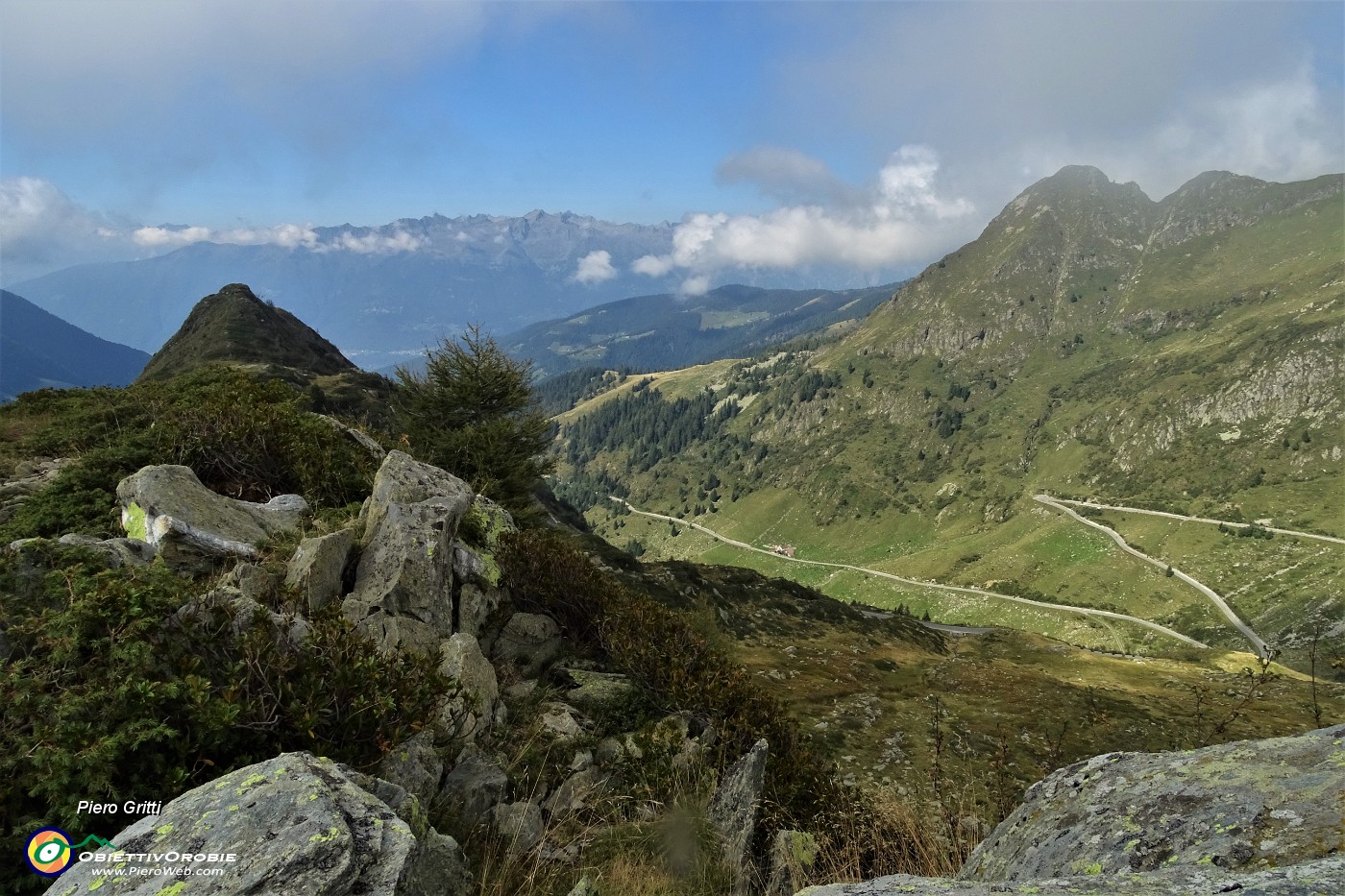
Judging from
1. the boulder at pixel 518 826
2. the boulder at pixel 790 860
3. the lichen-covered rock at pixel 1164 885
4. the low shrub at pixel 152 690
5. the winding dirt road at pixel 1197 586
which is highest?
the low shrub at pixel 152 690

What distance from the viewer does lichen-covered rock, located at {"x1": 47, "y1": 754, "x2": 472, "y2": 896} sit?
169 inches

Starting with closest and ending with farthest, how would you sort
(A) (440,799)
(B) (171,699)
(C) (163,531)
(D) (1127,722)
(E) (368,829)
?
(E) (368,829), (B) (171,699), (A) (440,799), (C) (163,531), (D) (1127,722)

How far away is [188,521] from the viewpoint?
11.6 m

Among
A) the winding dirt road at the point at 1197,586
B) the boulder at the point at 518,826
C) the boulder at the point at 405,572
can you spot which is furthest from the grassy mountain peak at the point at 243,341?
the winding dirt road at the point at 1197,586

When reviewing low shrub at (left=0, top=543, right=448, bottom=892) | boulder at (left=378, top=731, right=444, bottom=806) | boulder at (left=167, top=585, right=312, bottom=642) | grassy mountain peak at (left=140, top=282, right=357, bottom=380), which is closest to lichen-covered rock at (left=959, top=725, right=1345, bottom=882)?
boulder at (left=378, top=731, right=444, bottom=806)

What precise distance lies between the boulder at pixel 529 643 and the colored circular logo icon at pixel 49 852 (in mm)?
7330

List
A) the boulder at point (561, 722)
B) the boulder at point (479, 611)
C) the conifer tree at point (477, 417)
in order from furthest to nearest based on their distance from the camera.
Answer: the conifer tree at point (477, 417), the boulder at point (479, 611), the boulder at point (561, 722)

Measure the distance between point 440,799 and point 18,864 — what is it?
3572 mm

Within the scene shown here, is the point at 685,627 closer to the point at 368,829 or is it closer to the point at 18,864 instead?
the point at 368,829

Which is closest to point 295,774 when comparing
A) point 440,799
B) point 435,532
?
point 440,799

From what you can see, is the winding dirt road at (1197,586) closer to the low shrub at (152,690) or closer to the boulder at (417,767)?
the boulder at (417,767)

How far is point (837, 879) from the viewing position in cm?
747

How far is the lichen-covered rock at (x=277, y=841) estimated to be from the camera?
14.1ft
